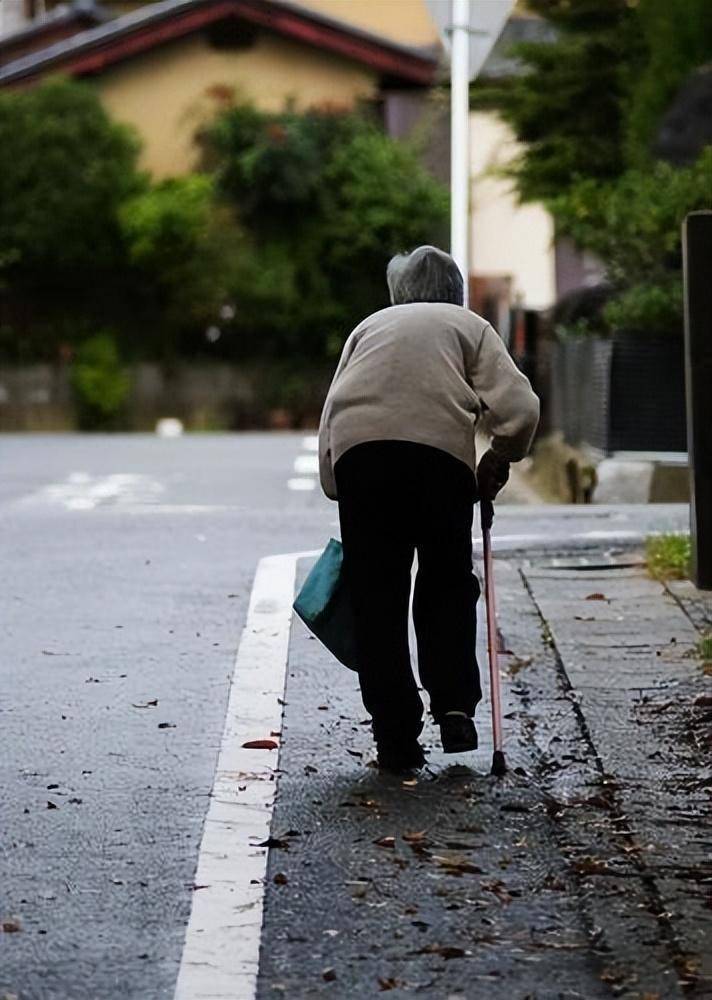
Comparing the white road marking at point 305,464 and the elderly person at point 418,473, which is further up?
the elderly person at point 418,473

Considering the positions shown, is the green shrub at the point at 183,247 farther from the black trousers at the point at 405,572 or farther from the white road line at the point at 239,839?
the black trousers at the point at 405,572

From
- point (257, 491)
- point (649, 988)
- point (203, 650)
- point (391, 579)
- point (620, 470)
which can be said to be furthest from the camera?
point (257, 491)

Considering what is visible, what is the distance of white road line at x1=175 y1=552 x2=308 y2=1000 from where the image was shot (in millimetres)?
4086

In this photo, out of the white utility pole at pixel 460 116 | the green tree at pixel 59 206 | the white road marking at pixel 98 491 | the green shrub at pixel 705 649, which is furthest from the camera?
the green tree at pixel 59 206

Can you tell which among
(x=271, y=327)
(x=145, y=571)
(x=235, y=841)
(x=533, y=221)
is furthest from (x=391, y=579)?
(x=533, y=221)

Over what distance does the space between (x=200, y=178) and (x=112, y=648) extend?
26.5m

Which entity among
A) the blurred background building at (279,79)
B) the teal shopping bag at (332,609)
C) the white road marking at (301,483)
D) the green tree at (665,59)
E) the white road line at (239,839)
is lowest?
the white road line at (239,839)

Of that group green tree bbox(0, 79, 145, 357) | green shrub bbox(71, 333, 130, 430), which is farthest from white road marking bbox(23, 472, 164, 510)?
green tree bbox(0, 79, 145, 357)

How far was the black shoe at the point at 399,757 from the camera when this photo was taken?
A: 586 cm

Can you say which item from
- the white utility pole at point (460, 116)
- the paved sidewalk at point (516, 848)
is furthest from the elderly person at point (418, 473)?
the white utility pole at point (460, 116)

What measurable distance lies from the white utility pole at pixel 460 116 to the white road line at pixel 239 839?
4.60 metres

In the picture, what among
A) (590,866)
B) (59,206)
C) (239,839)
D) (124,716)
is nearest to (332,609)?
(124,716)

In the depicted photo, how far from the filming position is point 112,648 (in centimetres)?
797

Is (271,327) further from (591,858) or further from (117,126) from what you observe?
(591,858)
